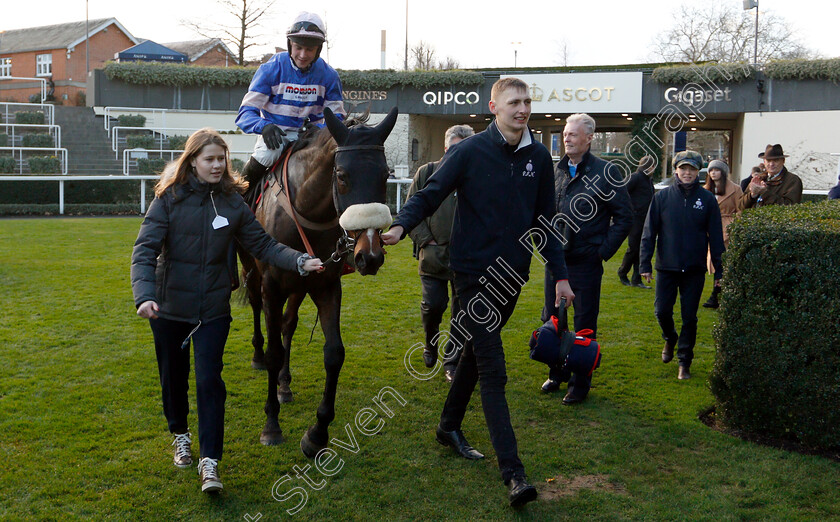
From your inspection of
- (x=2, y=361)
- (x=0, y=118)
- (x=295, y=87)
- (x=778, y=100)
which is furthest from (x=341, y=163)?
(x=0, y=118)

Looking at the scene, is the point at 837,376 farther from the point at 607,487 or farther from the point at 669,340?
the point at 669,340

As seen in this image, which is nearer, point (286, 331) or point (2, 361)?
point (286, 331)

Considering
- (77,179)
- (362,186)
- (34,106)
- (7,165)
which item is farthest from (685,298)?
(34,106)

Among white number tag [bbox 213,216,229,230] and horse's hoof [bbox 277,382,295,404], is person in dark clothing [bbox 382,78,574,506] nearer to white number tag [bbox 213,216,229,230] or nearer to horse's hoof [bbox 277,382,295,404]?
white number tag [bbox 213,216,229,230]

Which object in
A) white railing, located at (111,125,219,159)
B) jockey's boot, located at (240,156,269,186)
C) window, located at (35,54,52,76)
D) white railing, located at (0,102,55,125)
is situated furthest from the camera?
window, located at (35,54,52,76)

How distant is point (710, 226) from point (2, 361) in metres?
5.40

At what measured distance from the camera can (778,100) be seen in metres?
18.3

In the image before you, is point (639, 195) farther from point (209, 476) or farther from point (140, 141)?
point (140, 141)

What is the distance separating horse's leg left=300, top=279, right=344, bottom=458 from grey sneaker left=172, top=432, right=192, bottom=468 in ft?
1.94

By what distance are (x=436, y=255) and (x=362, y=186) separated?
1.93 metres

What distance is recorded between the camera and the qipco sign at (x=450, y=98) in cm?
2147

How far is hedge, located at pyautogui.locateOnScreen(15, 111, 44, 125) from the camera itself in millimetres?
21250

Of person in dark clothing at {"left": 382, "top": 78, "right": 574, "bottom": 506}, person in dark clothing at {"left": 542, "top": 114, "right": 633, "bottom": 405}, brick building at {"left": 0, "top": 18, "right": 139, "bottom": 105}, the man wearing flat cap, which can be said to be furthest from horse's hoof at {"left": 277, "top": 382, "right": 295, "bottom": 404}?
brick building at {"left": 0, "top": 18, "right": 139, "bottom": 105}

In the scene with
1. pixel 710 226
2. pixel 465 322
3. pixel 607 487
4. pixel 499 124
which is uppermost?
pixel 499 124
